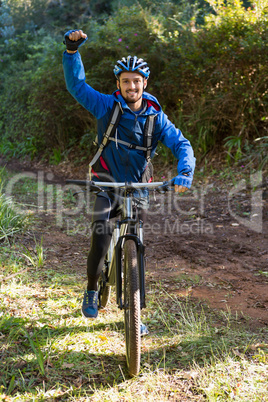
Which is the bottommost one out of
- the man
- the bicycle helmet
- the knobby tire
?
the knobby tire

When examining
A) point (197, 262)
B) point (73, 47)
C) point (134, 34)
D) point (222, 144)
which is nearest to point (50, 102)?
point (134, 34)

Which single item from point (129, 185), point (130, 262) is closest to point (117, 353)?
point (130, 262)

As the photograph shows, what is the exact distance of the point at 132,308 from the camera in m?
2.56

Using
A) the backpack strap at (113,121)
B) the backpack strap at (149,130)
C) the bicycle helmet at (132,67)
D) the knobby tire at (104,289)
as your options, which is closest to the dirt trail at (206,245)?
the knobby tire at (104,289)

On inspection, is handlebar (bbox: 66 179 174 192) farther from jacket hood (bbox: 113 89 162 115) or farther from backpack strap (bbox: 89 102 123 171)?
jacket hood (bbox: 113 89 162 115)

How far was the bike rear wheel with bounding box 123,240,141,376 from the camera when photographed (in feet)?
8.29

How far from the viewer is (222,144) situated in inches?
330

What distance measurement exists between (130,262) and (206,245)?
2890 millimetres

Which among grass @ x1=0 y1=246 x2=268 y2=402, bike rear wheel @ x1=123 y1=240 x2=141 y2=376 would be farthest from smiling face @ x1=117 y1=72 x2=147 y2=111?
grass @ x1=0 y1=246 x2=268 y2=402

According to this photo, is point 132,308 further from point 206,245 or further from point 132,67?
point 206,245

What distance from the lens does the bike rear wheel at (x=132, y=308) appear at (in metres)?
2.53

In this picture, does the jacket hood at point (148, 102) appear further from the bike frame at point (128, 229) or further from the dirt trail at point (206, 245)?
the dirt trail at point (206, 245)

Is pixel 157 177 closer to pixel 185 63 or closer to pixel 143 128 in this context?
pixel 185 63

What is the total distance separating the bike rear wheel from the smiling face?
117cm
